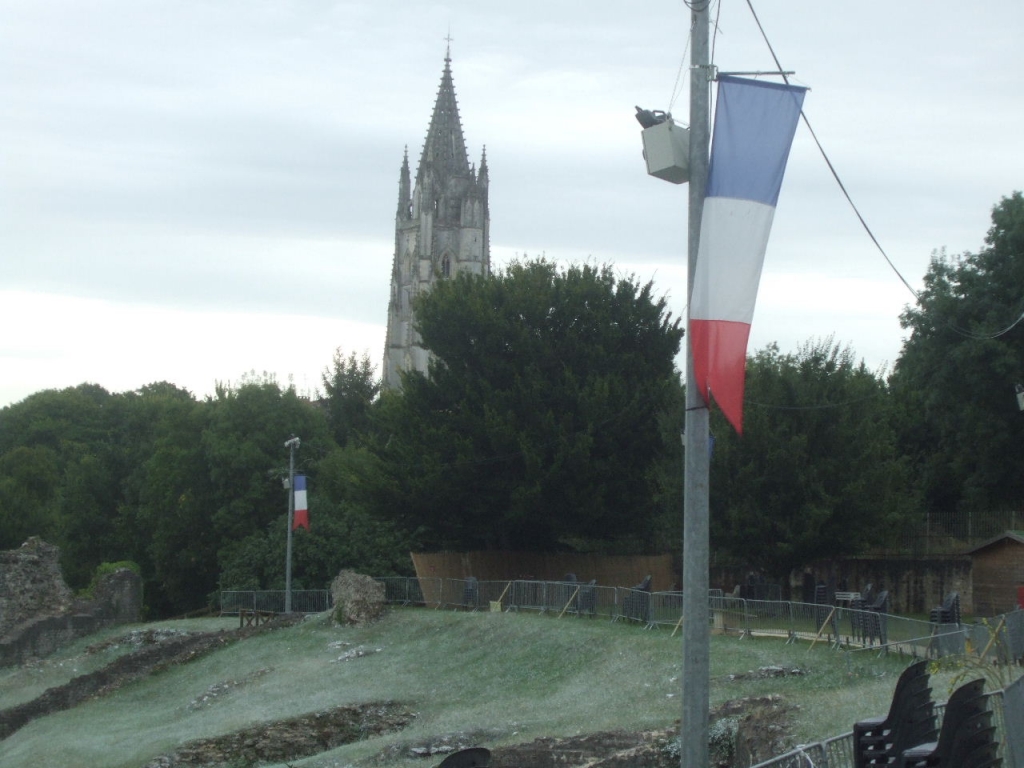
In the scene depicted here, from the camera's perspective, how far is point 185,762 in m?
23.5

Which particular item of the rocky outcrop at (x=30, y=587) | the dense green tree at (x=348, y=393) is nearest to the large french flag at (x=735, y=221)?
the rocky outcrop at (x=30, y=587)

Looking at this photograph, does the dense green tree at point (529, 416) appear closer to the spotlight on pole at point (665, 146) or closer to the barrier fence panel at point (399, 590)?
the barrier fence panel at point (399, 590)

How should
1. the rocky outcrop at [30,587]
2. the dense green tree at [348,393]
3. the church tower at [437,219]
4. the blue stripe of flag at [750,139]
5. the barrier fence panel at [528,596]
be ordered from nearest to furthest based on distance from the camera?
1. the blue stripe of flag at [750,139]
2. the barrier fence panel at [528,596]
3. the rocky outcrop at [30,587]
4. the dense green tree at [348,393]
5. the church tower at [437,219]

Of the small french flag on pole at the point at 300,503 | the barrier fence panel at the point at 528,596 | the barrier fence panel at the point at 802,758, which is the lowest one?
the barrier fence panel at the point at 528,596

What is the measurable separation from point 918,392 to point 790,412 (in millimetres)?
12284

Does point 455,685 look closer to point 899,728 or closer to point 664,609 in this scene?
point 664,609

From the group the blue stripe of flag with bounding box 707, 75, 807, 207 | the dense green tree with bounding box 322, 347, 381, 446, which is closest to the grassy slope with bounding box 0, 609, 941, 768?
the blue stripe of flag with bounding box 707, 75, 807, 207

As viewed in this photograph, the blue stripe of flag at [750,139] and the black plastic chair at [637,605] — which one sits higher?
the blue stripe of flag at [750,139]

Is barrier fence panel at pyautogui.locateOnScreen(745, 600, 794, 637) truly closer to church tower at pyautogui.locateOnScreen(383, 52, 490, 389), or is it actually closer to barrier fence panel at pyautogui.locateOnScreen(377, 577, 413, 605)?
barrier fence panel at pyautogui.locateOnScreen(377, 577, 413, 605)

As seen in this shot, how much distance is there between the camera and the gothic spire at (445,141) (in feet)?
442

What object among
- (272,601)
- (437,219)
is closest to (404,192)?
(437,219)

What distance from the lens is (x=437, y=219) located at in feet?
434

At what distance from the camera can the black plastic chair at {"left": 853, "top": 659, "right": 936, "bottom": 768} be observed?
29.1 ft

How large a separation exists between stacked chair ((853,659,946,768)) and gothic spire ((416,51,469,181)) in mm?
128060
